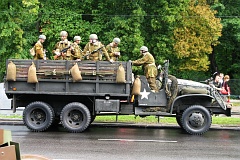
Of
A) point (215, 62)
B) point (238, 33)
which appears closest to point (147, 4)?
point (238, 33)

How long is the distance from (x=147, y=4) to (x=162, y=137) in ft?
71.8

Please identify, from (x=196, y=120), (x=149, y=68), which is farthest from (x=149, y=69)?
(x=196, y=120)

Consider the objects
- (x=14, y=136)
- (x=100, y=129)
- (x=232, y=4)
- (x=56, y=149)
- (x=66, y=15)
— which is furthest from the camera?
(x=232, y=4)

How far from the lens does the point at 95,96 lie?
1468 centimetres

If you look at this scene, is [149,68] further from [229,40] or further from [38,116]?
[229,40]

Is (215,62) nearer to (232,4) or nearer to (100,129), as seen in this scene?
(232,4)

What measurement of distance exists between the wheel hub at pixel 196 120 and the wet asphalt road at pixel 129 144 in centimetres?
40

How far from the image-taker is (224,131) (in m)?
16.0

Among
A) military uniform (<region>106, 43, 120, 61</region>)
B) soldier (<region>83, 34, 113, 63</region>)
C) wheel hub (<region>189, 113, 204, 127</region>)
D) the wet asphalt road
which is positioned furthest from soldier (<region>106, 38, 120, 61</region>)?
wheel hub (<region>189, 113, 204, 127</region>)

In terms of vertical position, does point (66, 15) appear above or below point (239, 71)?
above

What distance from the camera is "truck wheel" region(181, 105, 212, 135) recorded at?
48.4 feet

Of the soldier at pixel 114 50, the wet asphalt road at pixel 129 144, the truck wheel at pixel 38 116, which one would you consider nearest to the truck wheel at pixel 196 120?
the wet asphalt road at pixel 129 144

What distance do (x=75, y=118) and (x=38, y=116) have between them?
1124 millimetres

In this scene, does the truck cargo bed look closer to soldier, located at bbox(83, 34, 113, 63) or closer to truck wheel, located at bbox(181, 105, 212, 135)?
soldier, located at bbox(83, 34, 113, 63)
